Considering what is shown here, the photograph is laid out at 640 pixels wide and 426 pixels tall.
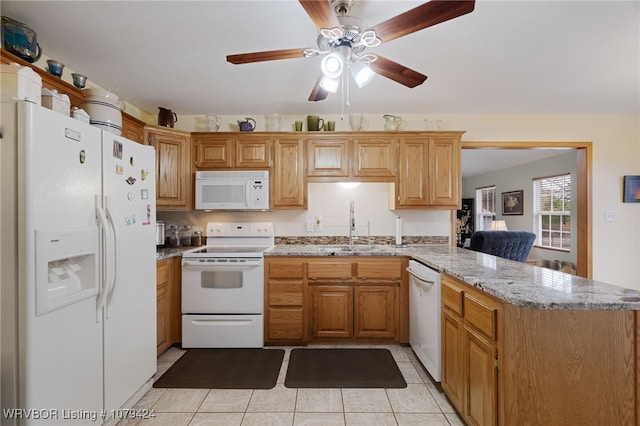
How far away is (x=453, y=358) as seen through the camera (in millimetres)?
1844

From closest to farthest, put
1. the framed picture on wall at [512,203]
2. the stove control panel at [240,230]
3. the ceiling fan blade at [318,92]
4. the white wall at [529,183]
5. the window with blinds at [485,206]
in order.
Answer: the ceiling fan blade at [318,92]
the stove control panel at [240,230]
the white wall at [529,183]
the framed picture on wall at [512,203]
the window with blinds at [485,206]

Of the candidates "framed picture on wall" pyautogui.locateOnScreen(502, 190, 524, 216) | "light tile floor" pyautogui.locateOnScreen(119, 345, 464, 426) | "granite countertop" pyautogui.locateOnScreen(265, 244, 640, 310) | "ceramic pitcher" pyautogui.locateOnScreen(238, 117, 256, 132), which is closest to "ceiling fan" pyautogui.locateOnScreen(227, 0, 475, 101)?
"granite countertop" pyautogui.locateOnScreen(265, 244, 640, 310)

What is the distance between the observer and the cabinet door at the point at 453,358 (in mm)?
1747

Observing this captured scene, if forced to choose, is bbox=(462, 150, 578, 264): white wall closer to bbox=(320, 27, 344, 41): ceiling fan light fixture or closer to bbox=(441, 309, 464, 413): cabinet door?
bbox=(441, 309, 464, 413): cabinet door

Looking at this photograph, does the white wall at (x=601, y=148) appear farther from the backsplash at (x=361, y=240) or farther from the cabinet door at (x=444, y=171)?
the cabinet door at (x=444, y=171)

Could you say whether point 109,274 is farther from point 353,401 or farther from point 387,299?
point 387,299

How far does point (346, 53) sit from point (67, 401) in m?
2.16

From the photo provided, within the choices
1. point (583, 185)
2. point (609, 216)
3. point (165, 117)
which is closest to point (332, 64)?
point (165, 117)

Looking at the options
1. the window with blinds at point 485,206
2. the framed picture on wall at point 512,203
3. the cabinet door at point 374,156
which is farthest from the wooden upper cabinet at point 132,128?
the window with blinds at point 485,206

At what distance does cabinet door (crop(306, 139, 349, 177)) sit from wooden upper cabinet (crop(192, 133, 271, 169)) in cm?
45

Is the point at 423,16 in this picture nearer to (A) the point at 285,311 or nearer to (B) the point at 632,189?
(A) the point at 285,311

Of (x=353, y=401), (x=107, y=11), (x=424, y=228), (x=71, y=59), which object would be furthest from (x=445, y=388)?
(x=71, y=59)

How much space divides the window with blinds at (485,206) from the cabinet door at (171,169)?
7182 mm

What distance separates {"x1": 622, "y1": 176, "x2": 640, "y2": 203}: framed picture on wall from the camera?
3.43 m
